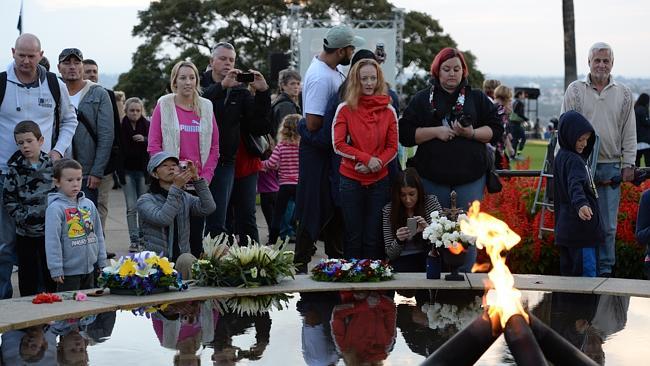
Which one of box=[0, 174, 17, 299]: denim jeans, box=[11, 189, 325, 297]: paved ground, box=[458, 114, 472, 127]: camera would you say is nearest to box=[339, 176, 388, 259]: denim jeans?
box=[458, 114, 472, 127]: camera

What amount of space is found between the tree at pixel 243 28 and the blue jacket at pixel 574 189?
41.7 meters

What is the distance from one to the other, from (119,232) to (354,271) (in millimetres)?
7132

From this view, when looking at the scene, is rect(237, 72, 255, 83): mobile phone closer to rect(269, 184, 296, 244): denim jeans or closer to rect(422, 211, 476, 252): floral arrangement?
rect(269, 184, 296, 244): denim jeans

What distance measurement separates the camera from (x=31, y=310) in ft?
Result: 24.9

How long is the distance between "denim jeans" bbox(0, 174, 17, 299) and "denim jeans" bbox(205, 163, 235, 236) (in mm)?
2053

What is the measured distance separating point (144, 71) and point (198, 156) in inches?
1611

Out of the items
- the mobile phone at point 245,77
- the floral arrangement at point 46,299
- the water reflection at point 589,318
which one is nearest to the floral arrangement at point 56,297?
the floral arrangement at point 46,299

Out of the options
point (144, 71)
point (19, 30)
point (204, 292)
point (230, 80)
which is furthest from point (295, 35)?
point (204, 292)

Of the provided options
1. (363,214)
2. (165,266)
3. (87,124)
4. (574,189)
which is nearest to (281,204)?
(87,124)

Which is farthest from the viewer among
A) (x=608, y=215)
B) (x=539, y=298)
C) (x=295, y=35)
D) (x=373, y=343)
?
(x=295, y=35)

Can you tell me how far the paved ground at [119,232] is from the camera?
43.6 ft

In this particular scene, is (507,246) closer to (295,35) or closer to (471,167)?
(471,167)

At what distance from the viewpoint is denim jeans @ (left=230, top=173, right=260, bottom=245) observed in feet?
38.9

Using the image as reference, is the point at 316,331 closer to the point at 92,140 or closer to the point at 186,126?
the point at 186,126
